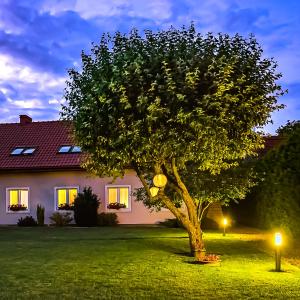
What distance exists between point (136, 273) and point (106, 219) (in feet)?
56.0

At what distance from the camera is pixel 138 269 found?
11.2m

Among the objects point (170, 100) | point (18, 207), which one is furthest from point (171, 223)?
point (170, 100)

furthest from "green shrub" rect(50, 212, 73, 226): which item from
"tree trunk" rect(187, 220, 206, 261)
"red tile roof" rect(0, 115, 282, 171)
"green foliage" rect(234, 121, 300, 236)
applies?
"tree trunk" rect(187, 220, 206, 261)

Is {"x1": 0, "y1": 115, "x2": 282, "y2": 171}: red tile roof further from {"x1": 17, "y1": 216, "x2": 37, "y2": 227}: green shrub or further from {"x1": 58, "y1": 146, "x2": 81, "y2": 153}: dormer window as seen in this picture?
{"x1": 17, "y1": 216, "x2": 37, "y2": 227}: green shrub

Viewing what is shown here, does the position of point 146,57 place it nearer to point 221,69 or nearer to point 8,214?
point 221,69

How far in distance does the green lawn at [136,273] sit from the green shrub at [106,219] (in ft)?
34.6

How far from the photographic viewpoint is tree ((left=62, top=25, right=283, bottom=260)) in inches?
456

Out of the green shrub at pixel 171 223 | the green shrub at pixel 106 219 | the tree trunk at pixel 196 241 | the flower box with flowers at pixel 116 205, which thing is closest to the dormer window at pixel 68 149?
the flower box with flowers at pixel 116 205

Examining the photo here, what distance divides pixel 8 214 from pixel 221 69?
20330 mm

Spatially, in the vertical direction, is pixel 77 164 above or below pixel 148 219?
above

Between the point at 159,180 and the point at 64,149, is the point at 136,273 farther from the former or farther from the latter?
the point at 64,149

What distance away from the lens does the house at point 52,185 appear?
92.3 feet

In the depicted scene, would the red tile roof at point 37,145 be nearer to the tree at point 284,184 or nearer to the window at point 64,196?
the window at point 64,196

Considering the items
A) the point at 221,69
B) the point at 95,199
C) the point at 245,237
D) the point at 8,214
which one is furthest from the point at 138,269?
the point at 8,214
